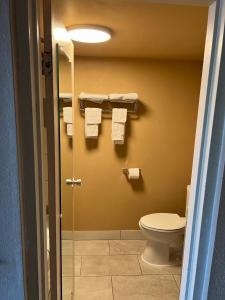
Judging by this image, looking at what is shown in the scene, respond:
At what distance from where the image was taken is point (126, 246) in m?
2.92

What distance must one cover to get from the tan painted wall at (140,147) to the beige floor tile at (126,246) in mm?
179

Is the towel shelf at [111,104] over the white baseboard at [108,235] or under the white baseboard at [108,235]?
over

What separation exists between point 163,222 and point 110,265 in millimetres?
714

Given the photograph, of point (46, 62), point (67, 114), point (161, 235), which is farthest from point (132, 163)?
point (46, 62)

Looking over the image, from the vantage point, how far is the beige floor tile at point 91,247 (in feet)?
9.09

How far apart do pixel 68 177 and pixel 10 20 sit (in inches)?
44.8

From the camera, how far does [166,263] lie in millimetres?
2568

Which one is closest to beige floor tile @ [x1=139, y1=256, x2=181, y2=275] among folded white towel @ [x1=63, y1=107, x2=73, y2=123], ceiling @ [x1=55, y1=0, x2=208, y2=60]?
folded white towel @ [x1=63, y1=107, x2=73, y2=123]

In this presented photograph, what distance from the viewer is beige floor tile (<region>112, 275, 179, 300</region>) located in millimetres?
2137

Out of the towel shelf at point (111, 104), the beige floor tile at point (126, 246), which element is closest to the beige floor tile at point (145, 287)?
the beige floor tile at point (126, 246)

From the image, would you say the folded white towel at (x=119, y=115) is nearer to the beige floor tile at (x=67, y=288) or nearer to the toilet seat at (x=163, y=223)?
the toilet seat at (x=163, y=223)

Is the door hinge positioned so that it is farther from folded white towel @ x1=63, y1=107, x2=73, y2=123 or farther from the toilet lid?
the toilet lid

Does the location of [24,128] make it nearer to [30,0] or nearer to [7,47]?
[7,47]

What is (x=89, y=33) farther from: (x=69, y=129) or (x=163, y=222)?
(x=163, y=222)
